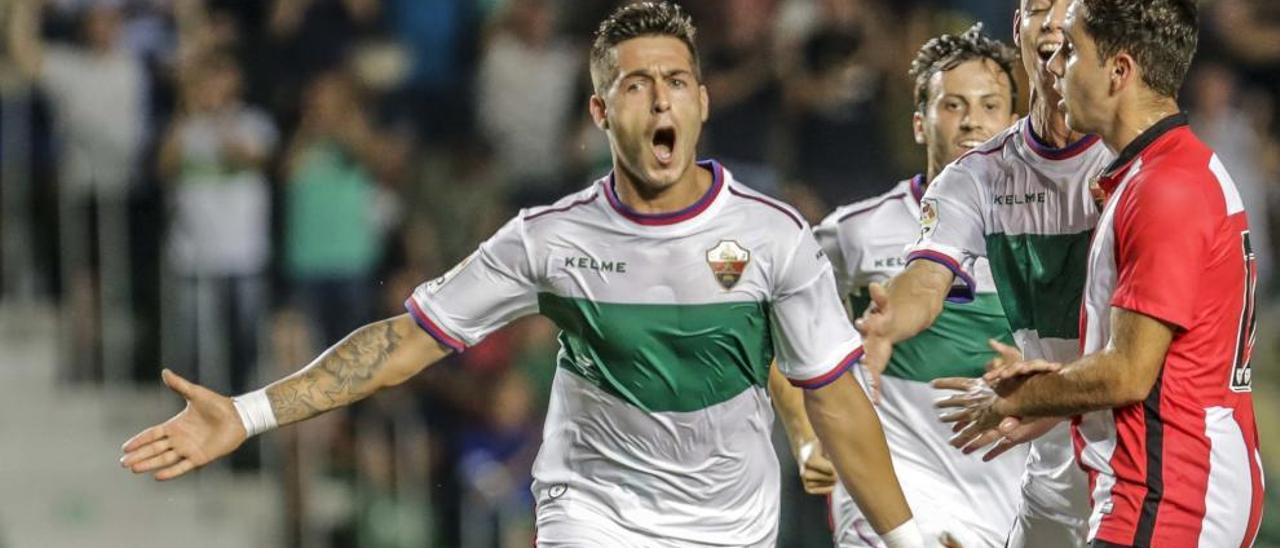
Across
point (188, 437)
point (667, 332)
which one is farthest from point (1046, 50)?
point (188, 437)

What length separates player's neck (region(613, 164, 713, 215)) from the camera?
5371 millimetres

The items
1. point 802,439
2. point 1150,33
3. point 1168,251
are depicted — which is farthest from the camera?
point 802,439

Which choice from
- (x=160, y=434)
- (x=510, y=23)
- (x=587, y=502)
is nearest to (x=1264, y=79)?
(x=510, y=23)

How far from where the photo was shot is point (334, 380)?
538 centimetres

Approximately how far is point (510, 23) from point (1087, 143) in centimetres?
703

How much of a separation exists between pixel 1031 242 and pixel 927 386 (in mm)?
1091

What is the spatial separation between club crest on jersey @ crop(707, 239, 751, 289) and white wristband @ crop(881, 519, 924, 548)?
75 centimetres

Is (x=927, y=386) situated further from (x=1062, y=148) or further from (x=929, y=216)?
(x=1062, y=148)

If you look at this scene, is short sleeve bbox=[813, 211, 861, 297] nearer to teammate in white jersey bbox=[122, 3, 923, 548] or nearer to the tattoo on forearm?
teammate in white jersey bbox=[122, 3, 923, 548]

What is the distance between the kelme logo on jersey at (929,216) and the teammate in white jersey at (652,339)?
461mm

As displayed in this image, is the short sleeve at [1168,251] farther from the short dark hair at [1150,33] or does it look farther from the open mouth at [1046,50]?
the open mouth at [1046,50]

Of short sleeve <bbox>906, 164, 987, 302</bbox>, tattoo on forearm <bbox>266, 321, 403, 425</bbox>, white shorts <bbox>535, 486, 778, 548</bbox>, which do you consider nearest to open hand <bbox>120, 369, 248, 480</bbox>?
tattoo on forearm <bbox>266, 321, 403, 425</bbox>

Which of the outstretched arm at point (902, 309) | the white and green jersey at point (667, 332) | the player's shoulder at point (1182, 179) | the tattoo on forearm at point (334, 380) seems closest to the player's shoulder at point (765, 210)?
the white and green jersey at point (667, 332)

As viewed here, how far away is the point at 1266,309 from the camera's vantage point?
10.4 m
